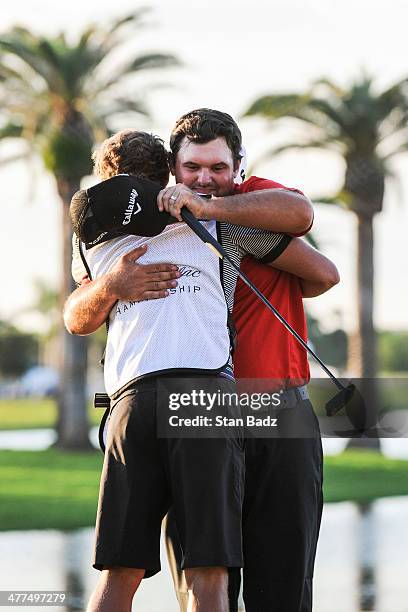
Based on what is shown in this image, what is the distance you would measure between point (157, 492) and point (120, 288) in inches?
24.6

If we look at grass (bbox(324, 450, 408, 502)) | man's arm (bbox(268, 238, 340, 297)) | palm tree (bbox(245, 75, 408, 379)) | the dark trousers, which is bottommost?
grass (bbox(324, 450, 408, 502))

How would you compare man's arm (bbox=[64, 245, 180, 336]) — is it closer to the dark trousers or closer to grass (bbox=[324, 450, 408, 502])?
the dark trousers

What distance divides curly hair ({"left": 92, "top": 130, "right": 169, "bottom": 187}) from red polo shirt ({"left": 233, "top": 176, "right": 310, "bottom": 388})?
0.27 meters

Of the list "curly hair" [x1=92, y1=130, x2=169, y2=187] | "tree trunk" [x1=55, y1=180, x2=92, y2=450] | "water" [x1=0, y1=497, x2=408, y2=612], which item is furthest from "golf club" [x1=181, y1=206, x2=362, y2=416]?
"tree trunk" [x1=55, y1=180, x2=92, y2=450]

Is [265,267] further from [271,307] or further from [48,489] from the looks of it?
[48,489]

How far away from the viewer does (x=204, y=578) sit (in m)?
3.65

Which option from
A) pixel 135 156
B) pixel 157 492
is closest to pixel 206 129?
pixel 135 156

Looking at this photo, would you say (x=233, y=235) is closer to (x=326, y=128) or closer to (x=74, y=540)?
(x=74, y=540)

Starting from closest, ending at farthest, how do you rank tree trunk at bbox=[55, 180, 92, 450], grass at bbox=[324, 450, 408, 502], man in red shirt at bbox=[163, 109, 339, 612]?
1. man in red shirt at bbox=[163, 109, 339, 612]
2. grass at bbox=[324, 450, 408, 502]
3. tree trunk at bbox=[55, 180, 92, 450]

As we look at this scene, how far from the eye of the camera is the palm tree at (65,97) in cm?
2405

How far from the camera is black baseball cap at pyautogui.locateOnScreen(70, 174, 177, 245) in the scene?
377cm

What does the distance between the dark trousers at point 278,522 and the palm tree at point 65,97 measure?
20.1m

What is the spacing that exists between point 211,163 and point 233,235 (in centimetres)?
25

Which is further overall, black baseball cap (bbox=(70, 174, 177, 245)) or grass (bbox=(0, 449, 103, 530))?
grass (bbox=(0, 449, 103, 530))
